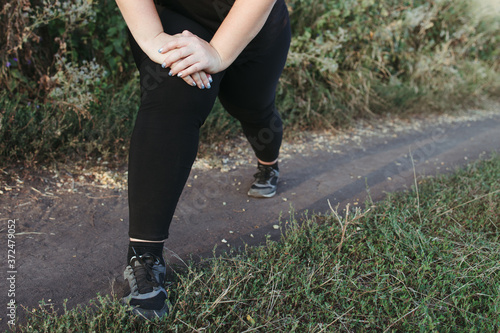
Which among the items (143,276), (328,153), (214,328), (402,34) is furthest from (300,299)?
(402,34)

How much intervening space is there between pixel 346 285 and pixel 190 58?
1.04 m

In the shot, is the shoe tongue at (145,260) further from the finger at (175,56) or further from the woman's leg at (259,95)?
the woman's leg at (259,95)

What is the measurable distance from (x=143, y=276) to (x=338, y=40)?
11.1 ft

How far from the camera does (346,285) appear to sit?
1.62m

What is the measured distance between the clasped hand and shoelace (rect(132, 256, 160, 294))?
2.17ft

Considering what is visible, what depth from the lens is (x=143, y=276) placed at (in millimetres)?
1471

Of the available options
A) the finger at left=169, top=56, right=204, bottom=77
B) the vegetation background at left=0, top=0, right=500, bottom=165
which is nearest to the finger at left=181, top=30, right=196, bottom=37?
the finger at left=169, top=56, right=204, bottom=77

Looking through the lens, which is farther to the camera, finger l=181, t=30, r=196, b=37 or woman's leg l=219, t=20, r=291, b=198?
woman's leg l=219, t=20, r=291, b=198

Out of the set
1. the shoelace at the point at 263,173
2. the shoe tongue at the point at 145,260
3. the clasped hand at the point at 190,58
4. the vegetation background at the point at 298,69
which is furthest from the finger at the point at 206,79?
the vegetation background at the point at 298,69

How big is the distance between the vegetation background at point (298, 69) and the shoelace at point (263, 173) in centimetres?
83

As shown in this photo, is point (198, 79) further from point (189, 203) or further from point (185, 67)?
point (189, 203)

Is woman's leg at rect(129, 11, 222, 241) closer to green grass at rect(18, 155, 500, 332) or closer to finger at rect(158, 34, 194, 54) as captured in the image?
finger at rect(158, 34, 194, 54)

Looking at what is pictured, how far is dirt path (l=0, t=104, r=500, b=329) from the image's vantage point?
170 centimetres

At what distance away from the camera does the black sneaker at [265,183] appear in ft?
8.32
